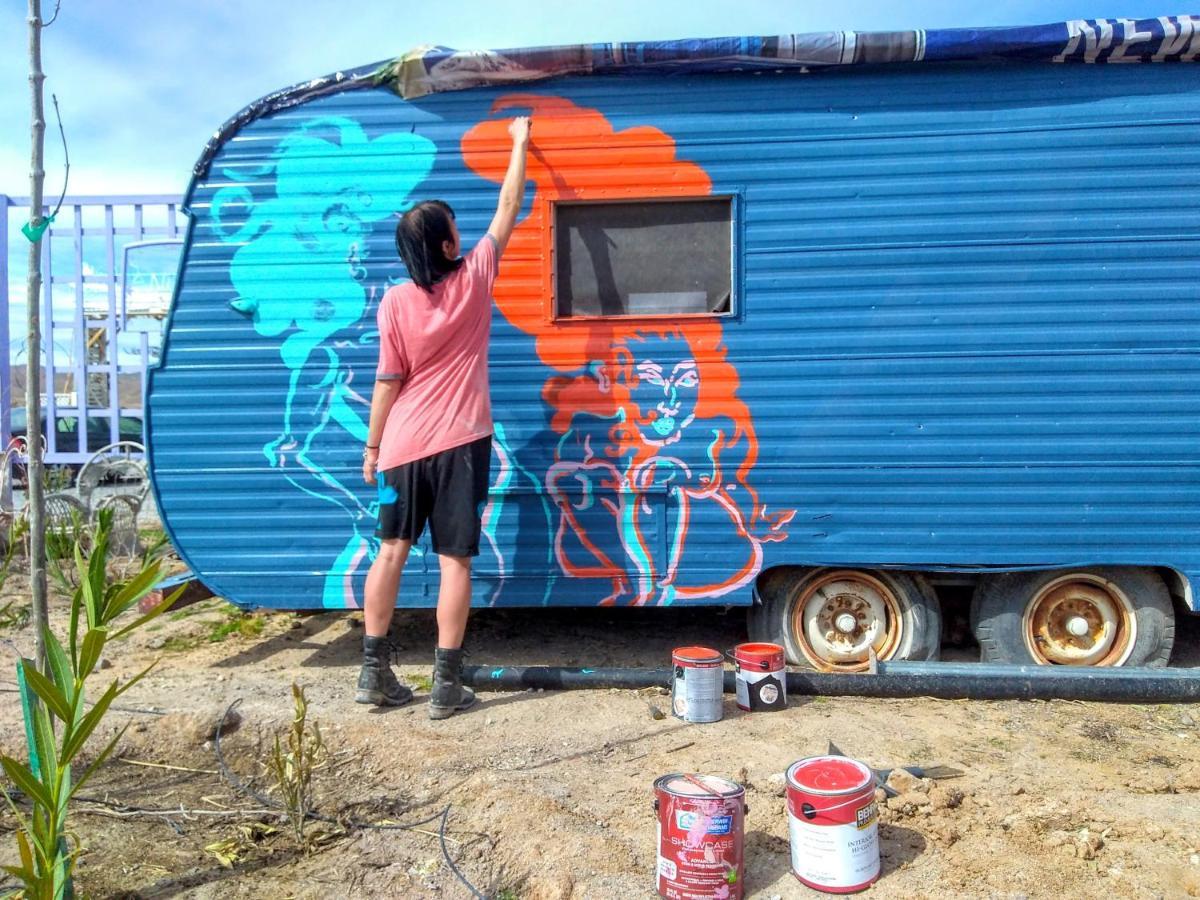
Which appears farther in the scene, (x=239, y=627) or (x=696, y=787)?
(x=239, y=627)

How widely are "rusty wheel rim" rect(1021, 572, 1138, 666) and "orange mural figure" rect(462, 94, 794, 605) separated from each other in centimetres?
123

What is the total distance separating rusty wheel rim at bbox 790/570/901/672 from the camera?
14.0 ft

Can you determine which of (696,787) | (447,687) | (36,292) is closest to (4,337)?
(447,687)

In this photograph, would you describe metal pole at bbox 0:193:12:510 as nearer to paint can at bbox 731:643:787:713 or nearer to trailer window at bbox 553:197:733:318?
trailer window at bbox 553:197:733:318

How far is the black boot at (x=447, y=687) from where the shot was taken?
147 inches

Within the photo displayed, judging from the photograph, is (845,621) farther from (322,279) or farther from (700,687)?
(322,279)

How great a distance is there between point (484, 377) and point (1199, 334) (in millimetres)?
3049

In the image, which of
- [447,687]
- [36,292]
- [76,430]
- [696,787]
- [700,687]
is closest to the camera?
[36,292]

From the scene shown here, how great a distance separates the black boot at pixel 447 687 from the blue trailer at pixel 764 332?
1.78 ft

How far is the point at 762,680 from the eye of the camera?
3746mm

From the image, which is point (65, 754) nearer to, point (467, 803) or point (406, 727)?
point (467, 803)

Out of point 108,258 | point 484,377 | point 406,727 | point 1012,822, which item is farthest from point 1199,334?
point 108,258

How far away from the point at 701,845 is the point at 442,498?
1869 millimetres

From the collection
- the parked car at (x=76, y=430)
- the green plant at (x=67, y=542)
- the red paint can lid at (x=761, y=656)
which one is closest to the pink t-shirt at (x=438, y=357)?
the red paint can lid at (x=761, y=656)
